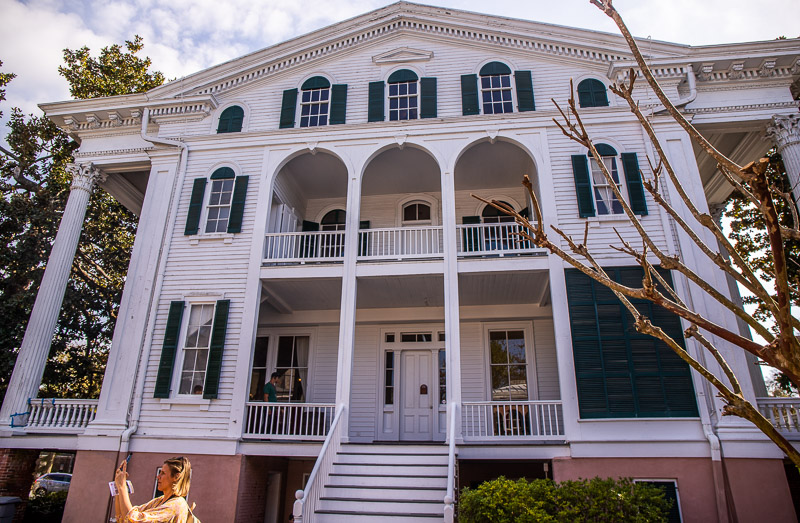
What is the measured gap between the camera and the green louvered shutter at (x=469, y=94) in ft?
43.9

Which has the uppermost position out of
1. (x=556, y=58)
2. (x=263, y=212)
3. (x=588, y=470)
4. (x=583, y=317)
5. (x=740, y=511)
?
(x=556, y=58)

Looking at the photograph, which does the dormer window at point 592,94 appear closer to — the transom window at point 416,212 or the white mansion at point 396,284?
the white mansion at point 396,284

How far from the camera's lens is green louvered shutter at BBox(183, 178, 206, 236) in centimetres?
1319

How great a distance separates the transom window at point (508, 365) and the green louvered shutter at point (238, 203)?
7.17m

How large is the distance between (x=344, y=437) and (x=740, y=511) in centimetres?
735

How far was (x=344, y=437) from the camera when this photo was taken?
10.8 m

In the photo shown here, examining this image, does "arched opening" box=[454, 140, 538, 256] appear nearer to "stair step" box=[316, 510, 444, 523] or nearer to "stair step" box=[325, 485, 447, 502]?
"stair step" box=[325, 485, 447, 502]

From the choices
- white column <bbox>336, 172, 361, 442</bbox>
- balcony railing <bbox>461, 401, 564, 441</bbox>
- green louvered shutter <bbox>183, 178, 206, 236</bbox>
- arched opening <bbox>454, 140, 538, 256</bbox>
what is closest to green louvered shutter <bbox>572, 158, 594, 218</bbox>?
arched opening <bbox>454, 140, 538, 256</bbox>

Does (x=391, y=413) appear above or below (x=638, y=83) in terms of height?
below

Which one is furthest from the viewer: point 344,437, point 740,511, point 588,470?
point 344,437

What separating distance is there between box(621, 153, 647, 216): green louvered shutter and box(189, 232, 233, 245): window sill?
9539 millimetres

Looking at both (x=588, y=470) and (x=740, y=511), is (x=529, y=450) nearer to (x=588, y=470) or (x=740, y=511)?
(x=588, y=470)

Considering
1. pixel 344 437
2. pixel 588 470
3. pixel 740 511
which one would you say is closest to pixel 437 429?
pixel 344 437

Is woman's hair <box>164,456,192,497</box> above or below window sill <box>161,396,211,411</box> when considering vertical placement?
below
